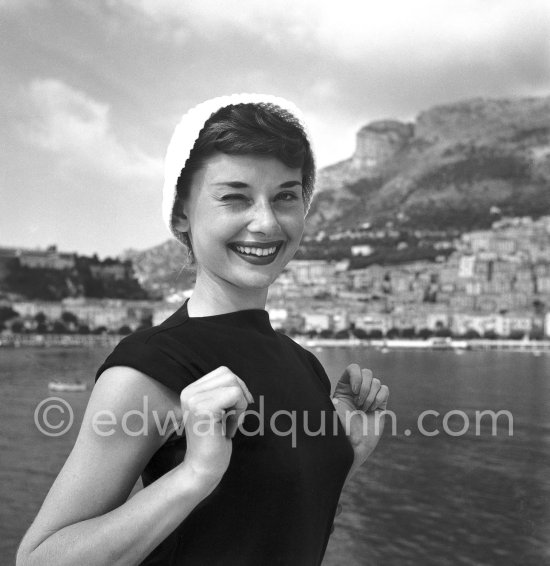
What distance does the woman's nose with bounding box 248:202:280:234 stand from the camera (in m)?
0.90

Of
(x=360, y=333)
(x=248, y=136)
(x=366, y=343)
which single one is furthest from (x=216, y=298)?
(x=360, y=333)

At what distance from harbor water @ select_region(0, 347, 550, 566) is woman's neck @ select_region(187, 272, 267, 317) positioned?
7.96m

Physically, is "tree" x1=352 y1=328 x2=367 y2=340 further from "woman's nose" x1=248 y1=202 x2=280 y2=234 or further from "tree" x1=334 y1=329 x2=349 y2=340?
"woman's nose" x1=248 y1=202 x2=280 y2=234

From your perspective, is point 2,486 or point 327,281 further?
point 327,281

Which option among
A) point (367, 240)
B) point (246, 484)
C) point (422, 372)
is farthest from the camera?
point (367, 240)

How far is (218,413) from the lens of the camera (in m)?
0.73

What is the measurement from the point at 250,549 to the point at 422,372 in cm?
3665

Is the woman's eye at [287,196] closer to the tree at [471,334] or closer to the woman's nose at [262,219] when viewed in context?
the woman's nose at [262,219]

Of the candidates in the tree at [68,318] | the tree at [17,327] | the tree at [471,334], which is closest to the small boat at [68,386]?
the tree at [17,327]

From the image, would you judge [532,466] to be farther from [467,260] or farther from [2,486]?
[467,260]

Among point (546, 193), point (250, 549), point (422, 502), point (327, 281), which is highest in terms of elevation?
point (546, 193)

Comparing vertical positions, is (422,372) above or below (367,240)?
below

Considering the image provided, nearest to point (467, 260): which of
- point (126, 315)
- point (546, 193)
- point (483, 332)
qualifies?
point (483, 332)

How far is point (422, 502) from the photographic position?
11.3 metres
